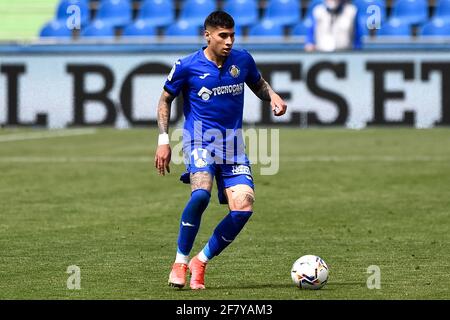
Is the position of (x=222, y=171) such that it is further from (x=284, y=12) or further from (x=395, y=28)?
(x=284, y=12)

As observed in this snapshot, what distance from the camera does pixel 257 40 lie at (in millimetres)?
23094

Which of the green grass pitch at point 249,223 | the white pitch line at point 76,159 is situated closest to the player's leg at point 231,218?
the green grass pitch at point 249,223

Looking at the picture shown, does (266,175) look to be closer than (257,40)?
Yes

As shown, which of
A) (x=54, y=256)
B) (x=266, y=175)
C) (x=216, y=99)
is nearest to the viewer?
(x=216, y=99)

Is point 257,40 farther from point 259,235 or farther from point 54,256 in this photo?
point 54,256

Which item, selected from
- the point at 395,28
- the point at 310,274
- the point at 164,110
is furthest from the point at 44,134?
the point at 310,274

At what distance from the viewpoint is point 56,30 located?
27562 mm

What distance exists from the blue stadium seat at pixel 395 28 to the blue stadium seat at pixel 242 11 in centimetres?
300

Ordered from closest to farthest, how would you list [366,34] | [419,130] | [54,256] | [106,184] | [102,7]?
[54,256] < [106,184] < [419,130] < [366,34] < [102,7]

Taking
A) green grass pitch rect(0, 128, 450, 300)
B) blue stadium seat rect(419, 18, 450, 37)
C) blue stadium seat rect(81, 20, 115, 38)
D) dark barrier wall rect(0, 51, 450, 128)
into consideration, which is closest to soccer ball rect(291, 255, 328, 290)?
green grass pitch rect(0, 128, 450, 300)

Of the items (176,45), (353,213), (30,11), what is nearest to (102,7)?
(30,11)

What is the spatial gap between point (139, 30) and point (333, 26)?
596cm

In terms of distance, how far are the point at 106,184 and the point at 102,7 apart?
12.7m
